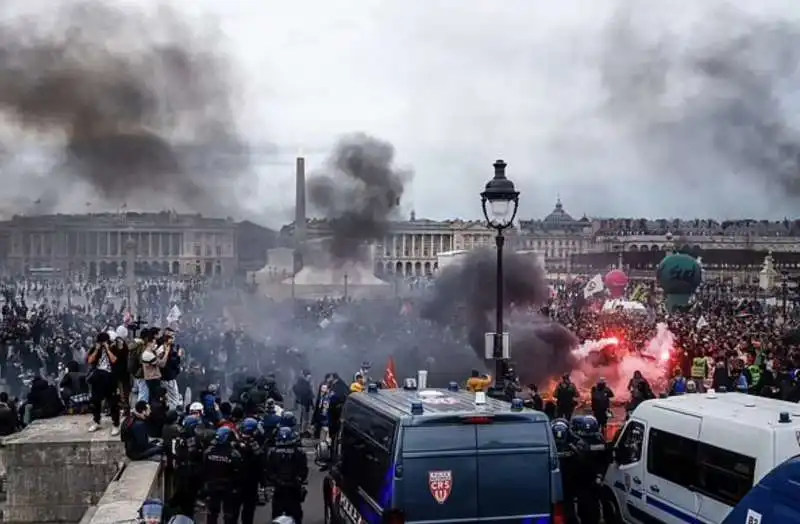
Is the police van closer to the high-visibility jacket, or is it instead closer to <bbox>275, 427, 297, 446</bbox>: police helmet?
<bbox>275, 427, 297, 446</bbox>: police helmet

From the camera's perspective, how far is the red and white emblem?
5.79 meters

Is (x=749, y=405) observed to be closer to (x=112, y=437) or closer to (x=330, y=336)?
(x=112, y=437)

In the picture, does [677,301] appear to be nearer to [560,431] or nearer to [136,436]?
[560,431]

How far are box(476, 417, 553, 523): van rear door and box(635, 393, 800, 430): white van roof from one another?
1715 mm

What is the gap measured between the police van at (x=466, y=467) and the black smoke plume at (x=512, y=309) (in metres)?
16.4

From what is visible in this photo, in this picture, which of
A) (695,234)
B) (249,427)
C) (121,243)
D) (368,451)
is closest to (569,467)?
(368,451)

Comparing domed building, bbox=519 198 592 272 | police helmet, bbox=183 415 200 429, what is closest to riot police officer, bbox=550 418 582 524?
police helmet, bbox=183 415 200 429

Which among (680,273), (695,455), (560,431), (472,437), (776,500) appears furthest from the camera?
(680,273)

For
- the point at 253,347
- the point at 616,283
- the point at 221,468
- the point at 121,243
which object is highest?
the point at 121,243

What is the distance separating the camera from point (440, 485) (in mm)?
5797

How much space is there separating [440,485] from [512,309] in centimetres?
2828

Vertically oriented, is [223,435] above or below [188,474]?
above

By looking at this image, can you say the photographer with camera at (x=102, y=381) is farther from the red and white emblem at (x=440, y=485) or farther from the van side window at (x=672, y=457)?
the van side window at (x=672, y=457)

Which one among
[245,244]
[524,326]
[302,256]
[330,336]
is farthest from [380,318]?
[245,244]
